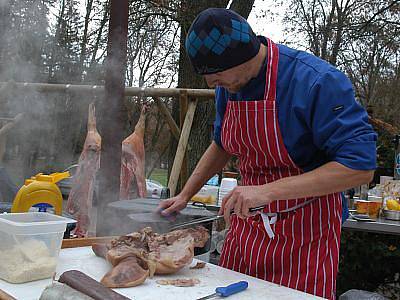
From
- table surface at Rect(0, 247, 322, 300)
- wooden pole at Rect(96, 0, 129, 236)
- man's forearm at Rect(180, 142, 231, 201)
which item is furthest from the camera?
wooden pole at Rect(96, 0, 129, 236)

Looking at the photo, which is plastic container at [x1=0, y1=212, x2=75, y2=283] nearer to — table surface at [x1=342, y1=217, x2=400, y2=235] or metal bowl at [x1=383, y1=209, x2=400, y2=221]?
table surface at [x1=342, y1=217, x2=400, y2=235]

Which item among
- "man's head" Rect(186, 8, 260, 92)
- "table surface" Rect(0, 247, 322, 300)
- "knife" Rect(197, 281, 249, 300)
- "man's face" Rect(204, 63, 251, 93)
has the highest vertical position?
"man's head" Rect(186, 8, 260, 92)

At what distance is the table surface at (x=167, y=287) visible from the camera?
1.28 m

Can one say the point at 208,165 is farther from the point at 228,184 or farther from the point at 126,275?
the point at 228,184

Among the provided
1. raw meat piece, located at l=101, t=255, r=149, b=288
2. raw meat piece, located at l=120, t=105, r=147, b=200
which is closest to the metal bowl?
raw meat piece, located at l=120, t=105, r=147, b=200

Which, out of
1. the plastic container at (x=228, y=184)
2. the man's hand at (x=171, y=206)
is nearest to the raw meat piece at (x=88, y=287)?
the man's hand at (x=171, y=206)

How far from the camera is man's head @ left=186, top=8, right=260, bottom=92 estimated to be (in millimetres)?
1485

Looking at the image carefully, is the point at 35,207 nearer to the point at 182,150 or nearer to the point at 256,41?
the point at 256,41

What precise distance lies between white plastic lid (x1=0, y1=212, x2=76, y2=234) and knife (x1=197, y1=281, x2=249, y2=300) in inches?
21.1

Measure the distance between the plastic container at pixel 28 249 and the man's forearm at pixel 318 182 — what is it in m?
0.71

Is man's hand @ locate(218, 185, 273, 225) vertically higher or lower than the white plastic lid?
higher

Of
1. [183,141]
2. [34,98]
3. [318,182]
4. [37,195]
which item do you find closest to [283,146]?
[318,182]

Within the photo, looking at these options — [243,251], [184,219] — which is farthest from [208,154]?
[243,251]

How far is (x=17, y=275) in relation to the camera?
1.29 m
